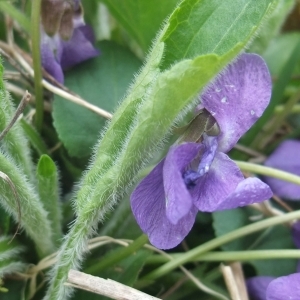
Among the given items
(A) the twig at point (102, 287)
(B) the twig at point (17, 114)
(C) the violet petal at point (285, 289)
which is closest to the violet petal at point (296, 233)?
(C) the violet petal at point (285, 289)

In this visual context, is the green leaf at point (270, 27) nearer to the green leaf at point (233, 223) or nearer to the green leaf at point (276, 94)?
the green leaf at point (276, 94)

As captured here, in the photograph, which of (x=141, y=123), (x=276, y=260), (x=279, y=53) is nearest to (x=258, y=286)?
(x=276, y=260)

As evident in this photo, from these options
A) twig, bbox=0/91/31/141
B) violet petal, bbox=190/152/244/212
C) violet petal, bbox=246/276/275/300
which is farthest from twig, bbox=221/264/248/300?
twig, bbox=0/91/31/141

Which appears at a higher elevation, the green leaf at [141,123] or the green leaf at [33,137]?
the green leaf at [141,123]

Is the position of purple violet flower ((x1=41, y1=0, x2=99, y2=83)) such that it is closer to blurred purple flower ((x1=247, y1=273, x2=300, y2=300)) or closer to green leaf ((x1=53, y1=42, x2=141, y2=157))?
green leaf ((x1=53, y1=42, x2=141, y2=157))

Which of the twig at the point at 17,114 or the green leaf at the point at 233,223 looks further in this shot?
→ the green leaf at the point at 233,223

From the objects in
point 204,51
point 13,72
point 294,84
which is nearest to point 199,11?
point 204,51

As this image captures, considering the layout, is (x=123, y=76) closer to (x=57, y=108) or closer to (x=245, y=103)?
(x=57, y=108)
